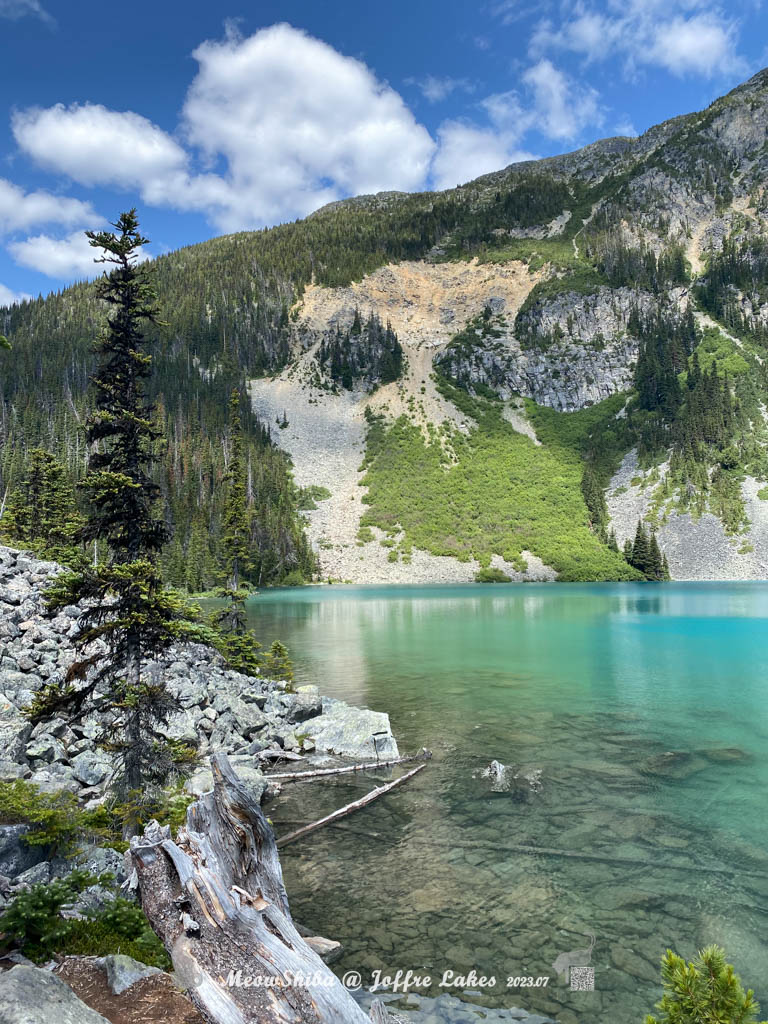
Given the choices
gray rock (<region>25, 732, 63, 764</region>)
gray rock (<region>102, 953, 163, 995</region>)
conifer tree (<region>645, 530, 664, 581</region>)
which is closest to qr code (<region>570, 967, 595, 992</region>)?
gray rock (<region>102, 953, 163, 995</region>)

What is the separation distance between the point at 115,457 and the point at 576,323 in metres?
194

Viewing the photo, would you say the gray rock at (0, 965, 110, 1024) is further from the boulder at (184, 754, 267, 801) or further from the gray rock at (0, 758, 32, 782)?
the boulder at (184, 754, 267, 801)

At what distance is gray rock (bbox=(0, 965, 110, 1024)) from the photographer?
360 cm

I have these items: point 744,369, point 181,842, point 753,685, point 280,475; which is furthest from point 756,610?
point 744,369

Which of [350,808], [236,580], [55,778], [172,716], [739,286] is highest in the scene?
[739,286]

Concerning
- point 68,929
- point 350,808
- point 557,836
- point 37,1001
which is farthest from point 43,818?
point 557,836

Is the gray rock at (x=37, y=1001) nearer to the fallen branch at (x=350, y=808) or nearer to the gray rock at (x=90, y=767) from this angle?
the fallen branch at (x=350, y=808)

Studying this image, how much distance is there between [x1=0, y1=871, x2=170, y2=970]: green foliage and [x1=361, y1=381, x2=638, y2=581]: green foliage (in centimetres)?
11512

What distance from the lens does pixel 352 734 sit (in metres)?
18.7

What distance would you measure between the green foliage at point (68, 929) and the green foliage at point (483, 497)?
115 metres

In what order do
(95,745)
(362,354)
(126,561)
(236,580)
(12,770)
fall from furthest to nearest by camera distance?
(362,354), (236,580), (95,745), (126,561), (12,770)

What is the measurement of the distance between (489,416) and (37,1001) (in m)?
171

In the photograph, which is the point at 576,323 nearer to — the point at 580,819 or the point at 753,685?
the point at 753,685

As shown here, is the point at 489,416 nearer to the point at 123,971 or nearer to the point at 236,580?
the point at 236,580
